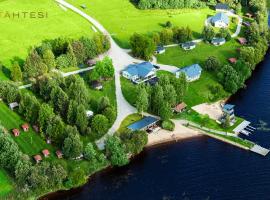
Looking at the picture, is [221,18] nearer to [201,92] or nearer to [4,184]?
[201,92]

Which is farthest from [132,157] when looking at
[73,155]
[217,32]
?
[217,32]

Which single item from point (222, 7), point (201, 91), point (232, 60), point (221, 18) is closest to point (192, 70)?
point (201, 91)

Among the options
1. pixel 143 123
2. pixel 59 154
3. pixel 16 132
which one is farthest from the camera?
pixel 143 123

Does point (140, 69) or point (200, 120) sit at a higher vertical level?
point (140, 69)

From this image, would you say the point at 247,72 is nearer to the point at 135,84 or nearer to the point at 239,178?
the point at 135,84

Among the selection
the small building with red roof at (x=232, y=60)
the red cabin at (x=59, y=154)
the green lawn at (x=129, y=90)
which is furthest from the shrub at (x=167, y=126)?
the small building with red roof at (x=232, y=60)

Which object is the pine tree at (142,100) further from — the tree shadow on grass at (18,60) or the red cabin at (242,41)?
the red cabin at (242,41)
